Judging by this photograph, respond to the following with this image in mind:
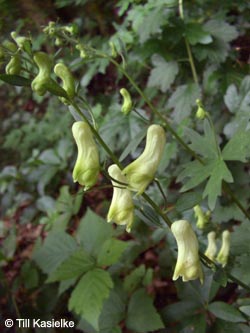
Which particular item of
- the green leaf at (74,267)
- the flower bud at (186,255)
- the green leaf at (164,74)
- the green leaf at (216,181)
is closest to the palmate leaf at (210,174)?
the green leaf at (216,181)

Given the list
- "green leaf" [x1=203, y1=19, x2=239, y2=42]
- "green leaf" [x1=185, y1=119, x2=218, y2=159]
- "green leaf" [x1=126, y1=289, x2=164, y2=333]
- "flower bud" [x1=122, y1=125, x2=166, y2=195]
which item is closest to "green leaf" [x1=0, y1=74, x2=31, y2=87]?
"flower bud" [x1=122, y1=125, x2=166, y2=195]

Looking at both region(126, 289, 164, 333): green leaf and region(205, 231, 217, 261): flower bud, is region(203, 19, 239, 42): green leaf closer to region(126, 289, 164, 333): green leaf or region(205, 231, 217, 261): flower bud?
region(205, 231, 217, 261): flower bud

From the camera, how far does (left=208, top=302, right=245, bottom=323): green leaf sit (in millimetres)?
1124

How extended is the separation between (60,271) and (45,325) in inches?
12.2

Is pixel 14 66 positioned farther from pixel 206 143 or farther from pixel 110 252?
pixel 110 252

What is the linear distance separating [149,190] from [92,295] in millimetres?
636

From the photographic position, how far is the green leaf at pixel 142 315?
1282 millimetres

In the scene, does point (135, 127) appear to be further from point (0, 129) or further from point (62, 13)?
point (0, 129)

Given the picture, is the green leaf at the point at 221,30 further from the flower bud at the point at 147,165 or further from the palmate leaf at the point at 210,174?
the flower bud at the point at 147,165

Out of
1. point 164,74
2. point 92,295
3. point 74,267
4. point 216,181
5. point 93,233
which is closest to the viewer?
point 216,181

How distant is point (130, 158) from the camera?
2121 millimetres

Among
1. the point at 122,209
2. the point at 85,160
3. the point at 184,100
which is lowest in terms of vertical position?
the point at 184,100

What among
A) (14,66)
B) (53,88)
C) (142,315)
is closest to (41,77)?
(53,88)

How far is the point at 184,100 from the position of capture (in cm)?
176
